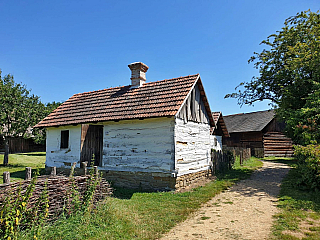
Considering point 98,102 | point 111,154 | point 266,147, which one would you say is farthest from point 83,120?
point 266,147

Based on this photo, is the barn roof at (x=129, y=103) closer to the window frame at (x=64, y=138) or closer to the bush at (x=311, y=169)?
the window frame at (x=64, y=138)

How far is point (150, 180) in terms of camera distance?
9852 mm

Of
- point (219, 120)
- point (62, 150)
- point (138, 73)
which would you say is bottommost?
point (62, 150)

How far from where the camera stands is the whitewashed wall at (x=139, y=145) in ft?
31.7

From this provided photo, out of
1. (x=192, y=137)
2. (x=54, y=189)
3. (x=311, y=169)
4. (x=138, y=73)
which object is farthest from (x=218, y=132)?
(x=54, y=189)

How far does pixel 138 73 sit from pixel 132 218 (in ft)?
28.3

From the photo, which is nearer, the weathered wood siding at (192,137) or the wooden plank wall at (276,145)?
the weathered wood siding at (192,137)

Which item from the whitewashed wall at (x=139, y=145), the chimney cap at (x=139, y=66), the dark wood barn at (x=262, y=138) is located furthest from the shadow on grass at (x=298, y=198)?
the dark wood barn at (x=262, y=138)

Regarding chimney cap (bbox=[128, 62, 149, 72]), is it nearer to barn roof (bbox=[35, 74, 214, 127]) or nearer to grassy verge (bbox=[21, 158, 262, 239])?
barn roof (bbox=[35, 74, 214, 127])

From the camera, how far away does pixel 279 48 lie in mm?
18734

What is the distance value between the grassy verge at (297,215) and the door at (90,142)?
8381 mm

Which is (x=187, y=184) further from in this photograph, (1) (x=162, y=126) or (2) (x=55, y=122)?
(2) (x=55, y=122)

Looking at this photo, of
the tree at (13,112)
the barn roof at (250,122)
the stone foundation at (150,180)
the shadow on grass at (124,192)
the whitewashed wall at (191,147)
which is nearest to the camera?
the shadow on grass at (124,192)

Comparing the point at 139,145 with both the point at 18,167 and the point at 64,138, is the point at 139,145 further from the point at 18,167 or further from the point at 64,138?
the point at 18,167
